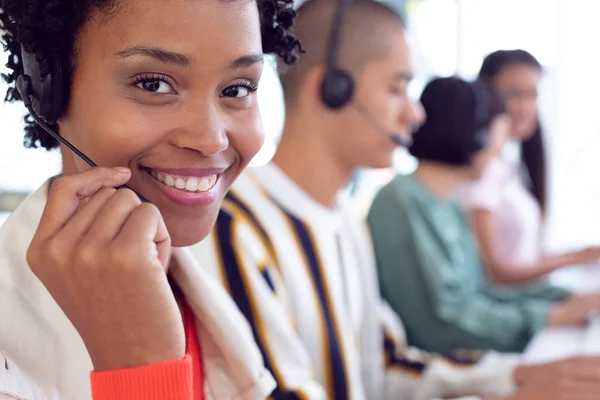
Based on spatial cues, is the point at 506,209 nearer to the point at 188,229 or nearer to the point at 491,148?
the point at 491,148

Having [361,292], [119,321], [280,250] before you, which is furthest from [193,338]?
[361,292]

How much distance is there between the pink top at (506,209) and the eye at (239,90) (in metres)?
1.52

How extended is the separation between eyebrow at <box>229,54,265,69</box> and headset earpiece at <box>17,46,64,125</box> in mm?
167

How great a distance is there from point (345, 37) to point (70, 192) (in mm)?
872

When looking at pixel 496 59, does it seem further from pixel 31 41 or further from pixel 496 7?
pixel 31 41

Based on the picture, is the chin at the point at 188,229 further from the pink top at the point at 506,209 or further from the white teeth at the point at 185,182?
the pink top at the point at 506,209

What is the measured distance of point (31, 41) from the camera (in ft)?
2.00

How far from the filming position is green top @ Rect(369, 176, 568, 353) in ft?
5.67

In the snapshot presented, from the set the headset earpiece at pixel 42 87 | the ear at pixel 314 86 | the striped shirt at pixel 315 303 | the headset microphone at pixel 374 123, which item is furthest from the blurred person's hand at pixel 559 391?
the headset earpiece at pixel 42 87

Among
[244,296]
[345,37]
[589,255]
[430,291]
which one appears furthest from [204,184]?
[589,255]

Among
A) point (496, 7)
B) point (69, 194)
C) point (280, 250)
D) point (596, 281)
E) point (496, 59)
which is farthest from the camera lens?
point (496, 7)

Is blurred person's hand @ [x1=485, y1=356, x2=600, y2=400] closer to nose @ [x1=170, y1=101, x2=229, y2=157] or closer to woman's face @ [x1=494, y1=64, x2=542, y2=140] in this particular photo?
nose @ [x1=170, y1=101, x2=229, y2=157]

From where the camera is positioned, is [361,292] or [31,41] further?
[361,292]

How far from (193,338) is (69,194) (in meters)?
0.30
